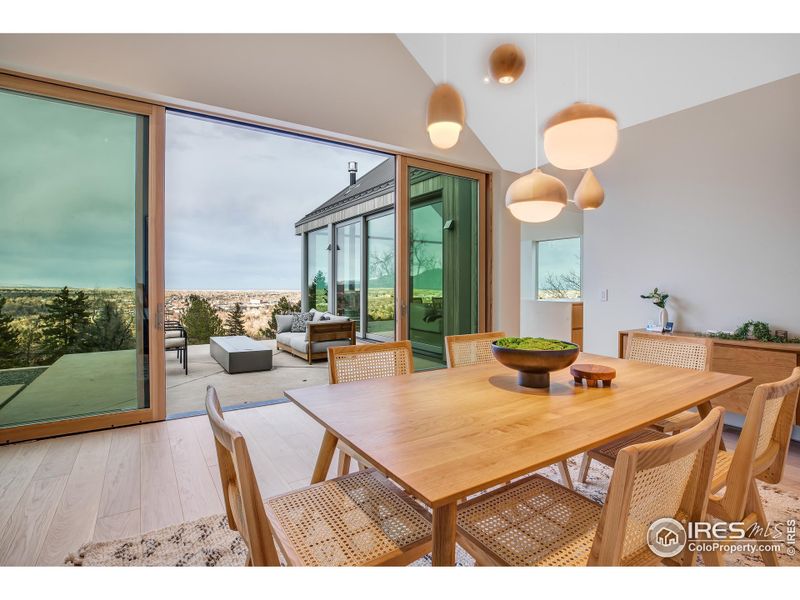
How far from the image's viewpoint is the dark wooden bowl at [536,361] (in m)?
1.57

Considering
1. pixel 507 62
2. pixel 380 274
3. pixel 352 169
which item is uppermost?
pixel 352 169

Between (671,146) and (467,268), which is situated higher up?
(671,146)

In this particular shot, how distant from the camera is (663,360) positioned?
7.88ft

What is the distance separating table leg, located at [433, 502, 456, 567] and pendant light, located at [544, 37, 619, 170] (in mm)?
1378

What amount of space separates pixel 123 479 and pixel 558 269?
22.1ft

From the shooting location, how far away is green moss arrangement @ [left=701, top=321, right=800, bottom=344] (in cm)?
289

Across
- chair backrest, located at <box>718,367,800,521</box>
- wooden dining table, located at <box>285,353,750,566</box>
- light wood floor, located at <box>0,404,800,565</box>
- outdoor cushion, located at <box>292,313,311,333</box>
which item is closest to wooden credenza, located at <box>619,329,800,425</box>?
light wood floor, located at <box>0,404,800,565</box>

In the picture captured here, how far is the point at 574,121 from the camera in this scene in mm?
1523

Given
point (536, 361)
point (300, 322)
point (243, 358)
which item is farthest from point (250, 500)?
point (300, 322)

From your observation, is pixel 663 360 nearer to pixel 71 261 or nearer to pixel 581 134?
pixel 581 134
